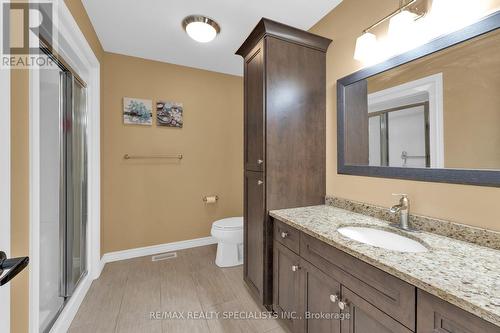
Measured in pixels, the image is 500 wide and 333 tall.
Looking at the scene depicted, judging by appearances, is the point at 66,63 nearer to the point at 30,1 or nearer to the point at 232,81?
the point at 30,1

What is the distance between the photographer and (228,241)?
7.46ft

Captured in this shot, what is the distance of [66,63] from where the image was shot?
1.63 metres

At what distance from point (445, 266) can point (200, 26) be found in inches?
87.0

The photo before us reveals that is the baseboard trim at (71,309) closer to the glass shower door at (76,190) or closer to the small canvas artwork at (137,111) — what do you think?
Result: the glass shower door at (76,190)

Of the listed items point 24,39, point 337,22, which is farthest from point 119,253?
point 337,22

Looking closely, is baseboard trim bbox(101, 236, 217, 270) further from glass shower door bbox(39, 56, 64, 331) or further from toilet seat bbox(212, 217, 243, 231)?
glass shower door bbox(39, 56, 64, 331)

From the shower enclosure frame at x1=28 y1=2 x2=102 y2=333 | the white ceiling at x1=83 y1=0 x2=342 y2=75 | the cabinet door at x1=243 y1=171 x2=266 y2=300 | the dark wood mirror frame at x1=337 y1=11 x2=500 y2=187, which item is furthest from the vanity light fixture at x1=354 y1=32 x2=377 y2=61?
the shower enclosure frame at x1=28 y1=2 x2=102 y2=333

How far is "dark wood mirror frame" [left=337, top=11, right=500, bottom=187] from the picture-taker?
93 cm

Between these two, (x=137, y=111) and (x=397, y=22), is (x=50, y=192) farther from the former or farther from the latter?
(x=397, y=22)

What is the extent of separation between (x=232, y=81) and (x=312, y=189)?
2045 millimetres

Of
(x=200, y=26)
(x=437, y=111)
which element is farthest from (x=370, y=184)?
(x=200, y=26)

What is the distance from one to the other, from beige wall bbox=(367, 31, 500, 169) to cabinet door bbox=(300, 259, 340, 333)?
2.80 ft

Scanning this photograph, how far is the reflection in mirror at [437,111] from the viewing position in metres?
0.94

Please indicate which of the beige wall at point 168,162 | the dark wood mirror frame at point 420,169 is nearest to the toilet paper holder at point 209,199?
the beige wall at point 168,162
